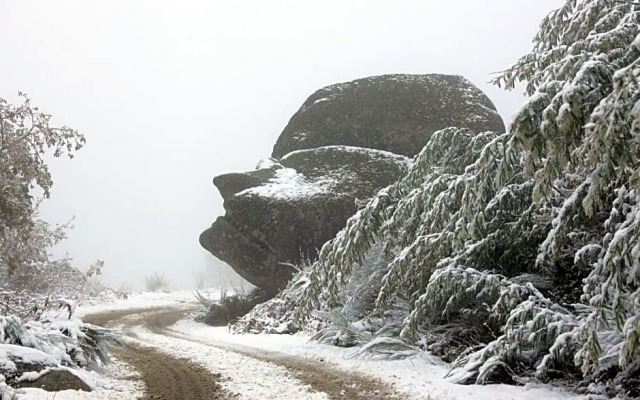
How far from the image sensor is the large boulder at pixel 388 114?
707 inches

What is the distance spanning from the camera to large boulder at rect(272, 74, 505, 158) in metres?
18.0

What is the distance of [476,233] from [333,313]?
133 inches

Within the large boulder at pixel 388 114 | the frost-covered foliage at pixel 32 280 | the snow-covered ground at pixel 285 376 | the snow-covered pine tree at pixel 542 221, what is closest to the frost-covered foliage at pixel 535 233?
the snow-covered pine tree at pixel 542 221

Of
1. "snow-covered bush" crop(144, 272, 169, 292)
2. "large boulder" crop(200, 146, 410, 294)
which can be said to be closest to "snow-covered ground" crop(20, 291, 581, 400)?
"large boulder" crop(200, 146, 410, 294)

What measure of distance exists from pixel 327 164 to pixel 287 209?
2.57m

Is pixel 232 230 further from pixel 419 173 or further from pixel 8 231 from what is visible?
pixel 419 173

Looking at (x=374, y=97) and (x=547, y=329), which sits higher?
(x=374, y=97)

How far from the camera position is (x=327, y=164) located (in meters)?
17.0

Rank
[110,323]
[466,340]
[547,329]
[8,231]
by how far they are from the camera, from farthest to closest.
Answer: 1. [110,323]
2. [8,231]
3. [466,340]
4. [547,329]

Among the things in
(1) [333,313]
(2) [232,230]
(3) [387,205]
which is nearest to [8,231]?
(2) [232,230]

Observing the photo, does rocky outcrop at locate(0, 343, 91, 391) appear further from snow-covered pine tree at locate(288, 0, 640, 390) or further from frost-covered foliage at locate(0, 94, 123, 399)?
snow-covered pine tree at locate(288, 0, 640, 390)

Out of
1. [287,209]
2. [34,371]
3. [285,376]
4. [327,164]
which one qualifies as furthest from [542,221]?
[327,164]

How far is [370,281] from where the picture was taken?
31.2 feet

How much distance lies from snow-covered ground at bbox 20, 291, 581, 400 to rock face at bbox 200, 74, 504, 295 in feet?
18.2
